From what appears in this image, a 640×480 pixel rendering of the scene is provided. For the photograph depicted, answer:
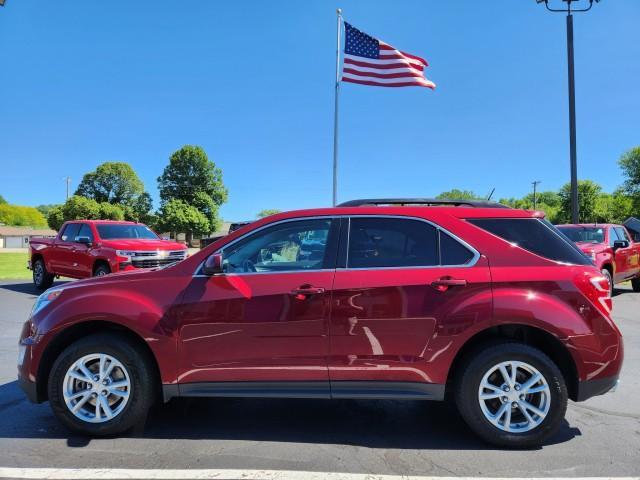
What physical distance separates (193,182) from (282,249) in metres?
66.1

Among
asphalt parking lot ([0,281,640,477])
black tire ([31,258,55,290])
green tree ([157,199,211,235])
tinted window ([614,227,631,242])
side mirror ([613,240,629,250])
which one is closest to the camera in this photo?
asphalt parking lot ([0,281,640,477])

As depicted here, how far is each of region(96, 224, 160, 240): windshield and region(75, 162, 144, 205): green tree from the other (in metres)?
64.6

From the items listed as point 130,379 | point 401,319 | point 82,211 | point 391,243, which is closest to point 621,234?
point 391,243

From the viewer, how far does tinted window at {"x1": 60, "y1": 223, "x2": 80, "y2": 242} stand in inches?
482

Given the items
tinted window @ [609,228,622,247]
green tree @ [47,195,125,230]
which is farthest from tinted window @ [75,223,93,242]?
green tree @ [47,195,125,230]

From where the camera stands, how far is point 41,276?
1328cm

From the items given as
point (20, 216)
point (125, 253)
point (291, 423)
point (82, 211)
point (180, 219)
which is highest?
point (20, 216)

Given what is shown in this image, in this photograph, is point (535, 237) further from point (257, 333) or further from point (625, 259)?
point (625, 259)

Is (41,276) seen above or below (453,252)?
below

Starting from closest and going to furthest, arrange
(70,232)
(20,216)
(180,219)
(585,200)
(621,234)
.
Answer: (621,234) → (70,232) → (180,219) → (585,200) → (20,216)

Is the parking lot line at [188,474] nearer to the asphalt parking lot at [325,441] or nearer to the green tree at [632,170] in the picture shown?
the asphalt parking lot at [325,441]

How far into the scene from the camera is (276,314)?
356cm

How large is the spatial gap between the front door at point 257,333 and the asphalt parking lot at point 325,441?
1.44 ft

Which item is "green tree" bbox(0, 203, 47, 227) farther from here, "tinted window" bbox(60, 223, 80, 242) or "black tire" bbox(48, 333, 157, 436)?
"black tire" bbox(48, 333, 157, 436)
